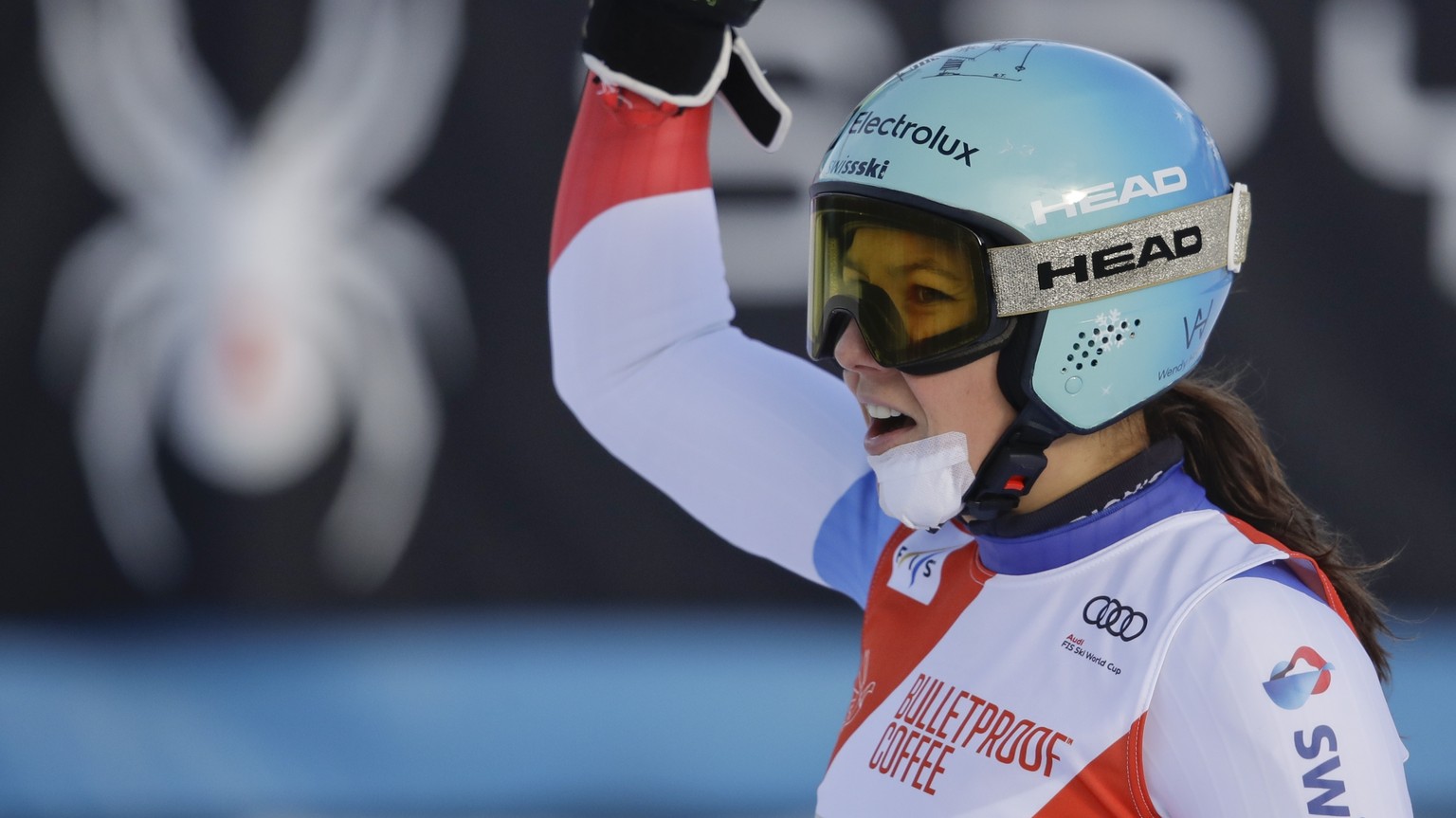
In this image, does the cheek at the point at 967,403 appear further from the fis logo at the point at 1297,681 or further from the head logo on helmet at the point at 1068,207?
the fis logo at the point at 1297,681

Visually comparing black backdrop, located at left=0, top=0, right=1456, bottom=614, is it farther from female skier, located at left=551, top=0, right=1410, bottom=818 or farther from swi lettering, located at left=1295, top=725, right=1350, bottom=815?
swi lettering, located at left=1295, top=725, right=1350, bottom=815

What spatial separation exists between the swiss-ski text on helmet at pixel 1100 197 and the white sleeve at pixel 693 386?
411 millimetres

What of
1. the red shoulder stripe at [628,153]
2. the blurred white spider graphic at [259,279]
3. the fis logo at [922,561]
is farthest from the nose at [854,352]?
the blurred white spider graphic at [259,279]

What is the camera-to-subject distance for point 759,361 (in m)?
1.74

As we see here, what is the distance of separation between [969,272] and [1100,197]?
143mm

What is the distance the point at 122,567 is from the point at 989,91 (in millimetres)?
3185

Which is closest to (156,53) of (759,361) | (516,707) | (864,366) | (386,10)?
(386,10)

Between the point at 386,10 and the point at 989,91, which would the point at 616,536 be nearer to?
the point at 386,10

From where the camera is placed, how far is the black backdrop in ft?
12.1

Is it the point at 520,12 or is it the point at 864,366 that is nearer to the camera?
the point at 864,366

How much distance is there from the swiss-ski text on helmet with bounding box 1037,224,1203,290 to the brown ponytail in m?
0.20

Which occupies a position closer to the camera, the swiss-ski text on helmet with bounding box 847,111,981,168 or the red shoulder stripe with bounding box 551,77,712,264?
the swiss-ski text on helmet with bounding box 847,111,981,168

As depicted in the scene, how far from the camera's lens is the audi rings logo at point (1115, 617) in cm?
128

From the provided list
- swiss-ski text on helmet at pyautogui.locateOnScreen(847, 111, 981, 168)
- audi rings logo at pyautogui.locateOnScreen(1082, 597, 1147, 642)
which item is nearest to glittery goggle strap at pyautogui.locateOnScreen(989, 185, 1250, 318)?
swiss-ski text on helmet at pyautogui.locateOnScreen(847, 111, 981, 168)
